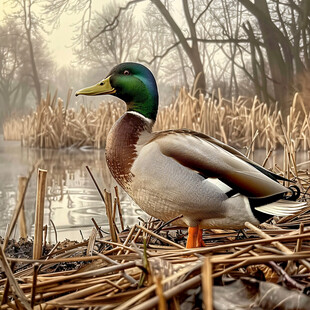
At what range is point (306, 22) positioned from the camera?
6.93 m

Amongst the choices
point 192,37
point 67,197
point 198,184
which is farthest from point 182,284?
point 192,37

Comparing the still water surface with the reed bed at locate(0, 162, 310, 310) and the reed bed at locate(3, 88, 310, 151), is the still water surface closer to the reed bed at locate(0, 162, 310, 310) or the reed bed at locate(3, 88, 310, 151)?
the reed bed at locate(0, 162, 310, 310)

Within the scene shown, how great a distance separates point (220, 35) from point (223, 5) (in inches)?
20.3

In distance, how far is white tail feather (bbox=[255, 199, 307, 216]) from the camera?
116 cm

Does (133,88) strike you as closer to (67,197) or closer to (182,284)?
(182,284)

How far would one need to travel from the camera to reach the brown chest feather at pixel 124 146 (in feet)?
4.01

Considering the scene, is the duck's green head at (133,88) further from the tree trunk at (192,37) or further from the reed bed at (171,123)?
the tree trunk at (192,37)

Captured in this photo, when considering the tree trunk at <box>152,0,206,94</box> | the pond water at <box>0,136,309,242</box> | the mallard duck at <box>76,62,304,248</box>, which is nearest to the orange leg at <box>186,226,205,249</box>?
the mallard duck at <box>76,62,304,248</box>

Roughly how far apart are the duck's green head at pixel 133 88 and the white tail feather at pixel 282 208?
1.37 ft

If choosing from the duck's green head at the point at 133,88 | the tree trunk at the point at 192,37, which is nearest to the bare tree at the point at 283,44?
the tree trunk at the point at 192,37

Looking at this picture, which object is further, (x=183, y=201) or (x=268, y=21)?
(x=268, y=21)

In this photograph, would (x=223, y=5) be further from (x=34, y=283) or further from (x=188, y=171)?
(x=34, y=283)

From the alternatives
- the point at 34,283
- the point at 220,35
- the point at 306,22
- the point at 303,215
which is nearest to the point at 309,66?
the point at 306,22

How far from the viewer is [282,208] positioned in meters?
1.17
